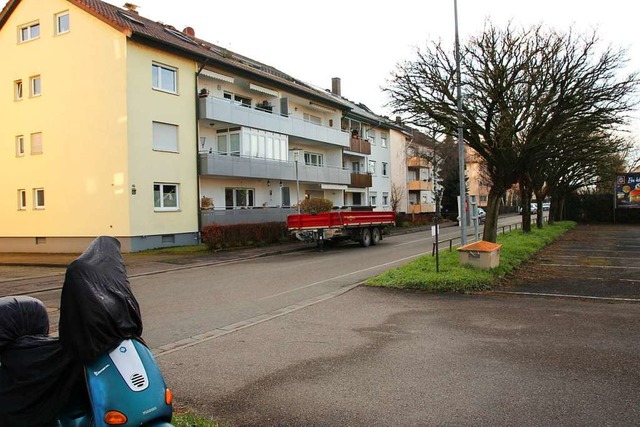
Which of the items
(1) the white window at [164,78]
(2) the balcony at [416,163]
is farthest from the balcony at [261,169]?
(2) the balcony at [416,163]

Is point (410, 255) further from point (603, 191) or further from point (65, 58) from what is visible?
point (603, 191)

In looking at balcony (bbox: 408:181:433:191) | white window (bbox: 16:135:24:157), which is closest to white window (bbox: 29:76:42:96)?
white window (bbox: 16:135:24:157)

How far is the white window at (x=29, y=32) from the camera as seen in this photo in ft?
82.6

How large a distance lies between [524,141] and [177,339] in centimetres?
1332

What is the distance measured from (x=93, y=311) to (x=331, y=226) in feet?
59.7

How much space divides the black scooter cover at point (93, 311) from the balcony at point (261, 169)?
22.3 m

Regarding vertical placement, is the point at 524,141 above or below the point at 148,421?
above

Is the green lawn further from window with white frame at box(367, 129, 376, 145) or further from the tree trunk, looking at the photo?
window with white frame at box(367, 129, 376, 145)

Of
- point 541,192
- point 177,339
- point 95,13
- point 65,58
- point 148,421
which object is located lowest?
point 177,339

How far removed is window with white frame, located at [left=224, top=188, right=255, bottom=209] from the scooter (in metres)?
24.6

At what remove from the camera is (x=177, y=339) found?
678 cm

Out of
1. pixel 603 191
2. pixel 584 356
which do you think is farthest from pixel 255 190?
pixel 603 191

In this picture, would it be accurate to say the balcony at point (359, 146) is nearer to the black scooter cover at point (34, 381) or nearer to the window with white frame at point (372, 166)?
the window with white frame at point (372, 166)

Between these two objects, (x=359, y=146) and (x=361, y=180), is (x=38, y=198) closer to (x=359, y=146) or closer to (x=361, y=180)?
(x=361, y=180)
